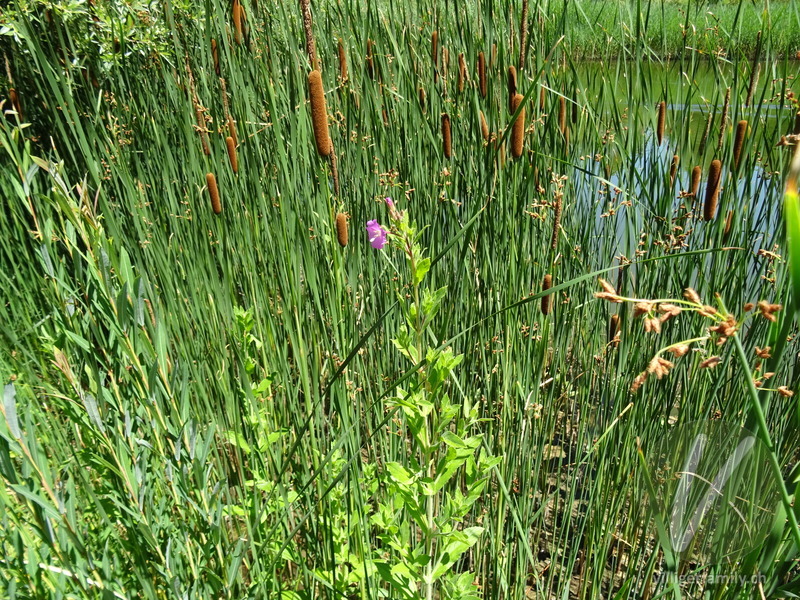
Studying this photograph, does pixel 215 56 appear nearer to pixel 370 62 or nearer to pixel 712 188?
pixel 370 62

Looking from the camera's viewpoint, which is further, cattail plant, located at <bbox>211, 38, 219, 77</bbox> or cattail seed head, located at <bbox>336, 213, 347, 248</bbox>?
cattail plant, located at <bbox>211, 38, 219, 77</bbox>

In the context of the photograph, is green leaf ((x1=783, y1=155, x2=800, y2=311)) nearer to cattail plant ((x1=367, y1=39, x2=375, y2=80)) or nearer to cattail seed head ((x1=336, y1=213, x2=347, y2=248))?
cattail seed head ((x1=336, y1=213, x2=347, y2=248))

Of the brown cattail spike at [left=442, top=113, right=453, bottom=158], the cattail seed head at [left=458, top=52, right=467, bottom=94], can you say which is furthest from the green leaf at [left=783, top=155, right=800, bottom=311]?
the cattail seed head at [left=458, top=52, right=467, bottom=94]

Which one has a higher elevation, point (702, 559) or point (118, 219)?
point (118, 219)

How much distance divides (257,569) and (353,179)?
4.03 ft

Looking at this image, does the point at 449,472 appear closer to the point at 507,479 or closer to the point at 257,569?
the point at 257,569

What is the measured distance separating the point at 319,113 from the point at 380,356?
2.56ft

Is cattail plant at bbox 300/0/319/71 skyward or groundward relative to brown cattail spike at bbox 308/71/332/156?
skyward

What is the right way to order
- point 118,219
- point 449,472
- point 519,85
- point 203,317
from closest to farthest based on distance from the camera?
point 449,472, point 203,317, point 519,85, point 118,219

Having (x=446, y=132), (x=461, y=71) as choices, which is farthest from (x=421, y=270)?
(x=461, y=71)

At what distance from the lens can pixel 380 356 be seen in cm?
152

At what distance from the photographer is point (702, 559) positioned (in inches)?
49.7

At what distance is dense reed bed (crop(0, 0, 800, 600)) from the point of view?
2.73 feet

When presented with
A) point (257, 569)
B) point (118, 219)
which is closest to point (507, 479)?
point (257, 569)
